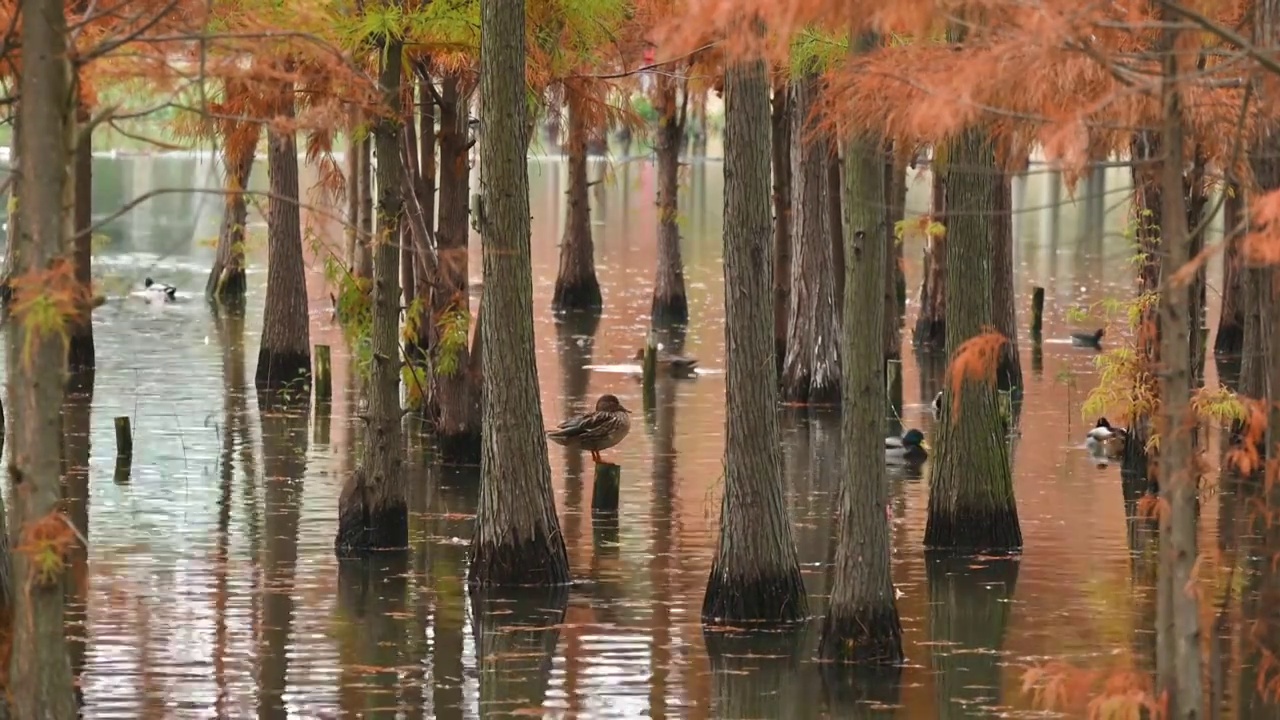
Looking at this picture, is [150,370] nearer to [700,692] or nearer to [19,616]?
[700,692]

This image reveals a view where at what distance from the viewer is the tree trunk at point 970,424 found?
16078mm

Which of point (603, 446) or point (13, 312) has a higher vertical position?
point (13, 312)

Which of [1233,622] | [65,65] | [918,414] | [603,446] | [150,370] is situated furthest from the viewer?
[150,370]

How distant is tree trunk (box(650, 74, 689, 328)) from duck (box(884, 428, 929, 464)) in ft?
34.6

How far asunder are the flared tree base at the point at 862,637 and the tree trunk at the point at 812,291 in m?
13.0

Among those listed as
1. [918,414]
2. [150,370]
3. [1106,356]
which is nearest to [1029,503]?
[1106,356]

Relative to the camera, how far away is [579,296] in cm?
4038

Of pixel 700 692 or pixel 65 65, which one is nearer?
pixel 65 65

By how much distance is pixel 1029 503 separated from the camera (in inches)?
767

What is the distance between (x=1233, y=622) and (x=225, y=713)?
715cm

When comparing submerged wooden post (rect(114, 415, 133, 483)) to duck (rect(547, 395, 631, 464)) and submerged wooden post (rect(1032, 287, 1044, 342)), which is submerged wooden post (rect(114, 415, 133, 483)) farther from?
submerged wooden post (rect(1032, 287, 1044, 342))

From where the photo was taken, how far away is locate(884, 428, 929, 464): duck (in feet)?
72.8

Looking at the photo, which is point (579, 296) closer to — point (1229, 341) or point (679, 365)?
point (679, 365)

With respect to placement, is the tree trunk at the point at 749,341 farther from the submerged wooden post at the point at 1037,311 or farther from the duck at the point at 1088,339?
the submerged wooden post at the point at 1037,311
